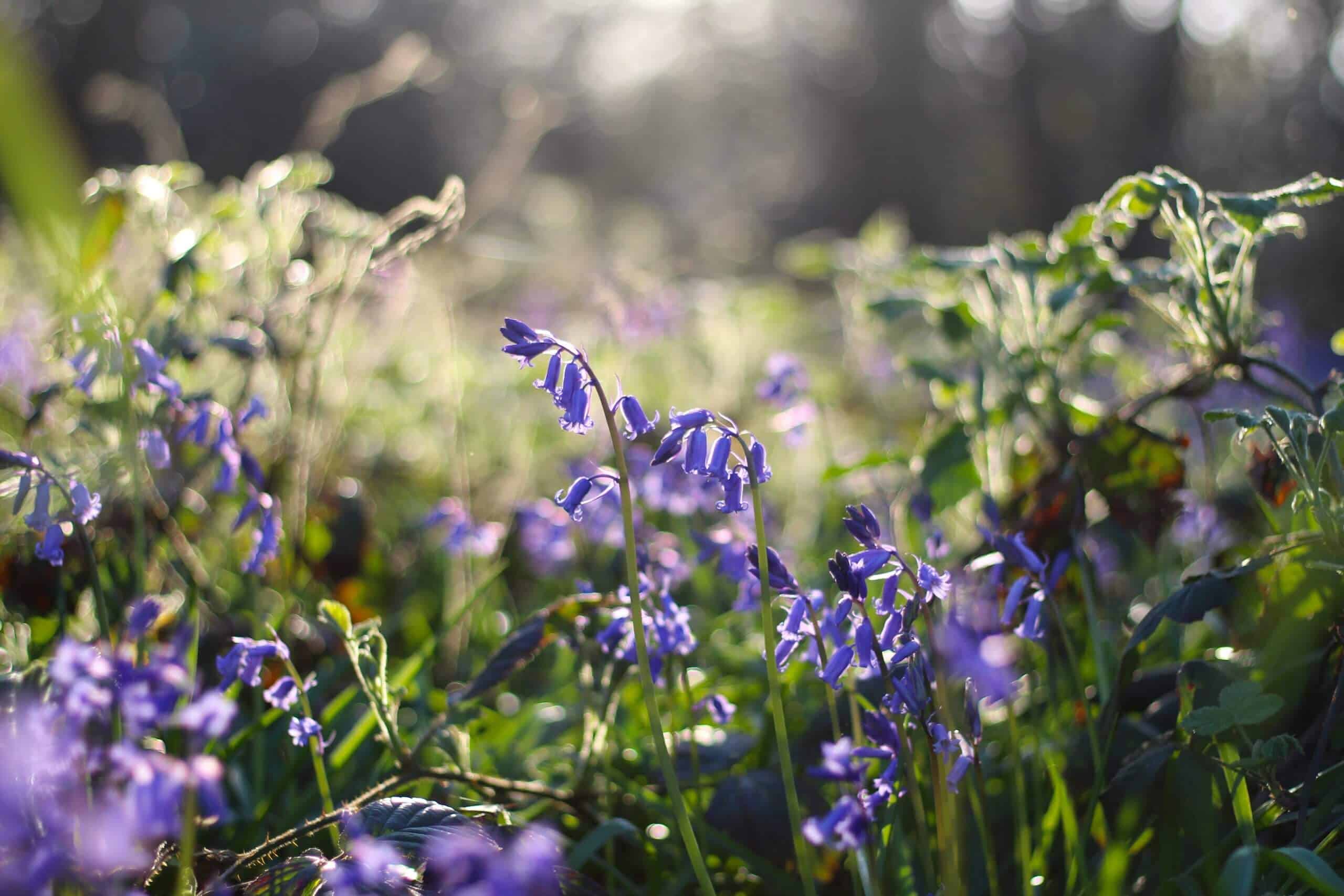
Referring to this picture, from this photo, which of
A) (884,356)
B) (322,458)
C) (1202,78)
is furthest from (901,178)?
(322,458)

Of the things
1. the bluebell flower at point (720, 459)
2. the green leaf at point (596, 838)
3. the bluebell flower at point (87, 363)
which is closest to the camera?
the bluebell flower at point (720, 459)

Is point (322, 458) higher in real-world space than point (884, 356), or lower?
higher

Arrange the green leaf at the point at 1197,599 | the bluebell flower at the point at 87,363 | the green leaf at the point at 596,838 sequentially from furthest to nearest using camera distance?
the bluebell flower at the point at 87,363, the green leaf at the point at 596,838, the green leaf at the point at 1197,599

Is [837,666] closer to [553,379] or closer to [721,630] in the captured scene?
[553,379]

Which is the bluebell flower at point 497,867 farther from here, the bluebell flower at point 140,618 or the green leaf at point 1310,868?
the green leaf at point 1310,868

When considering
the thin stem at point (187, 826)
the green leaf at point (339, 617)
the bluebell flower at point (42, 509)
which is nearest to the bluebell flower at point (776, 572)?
the green leaf at point (339, 617)

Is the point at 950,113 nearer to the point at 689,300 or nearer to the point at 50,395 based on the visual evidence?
the point at 689,300
